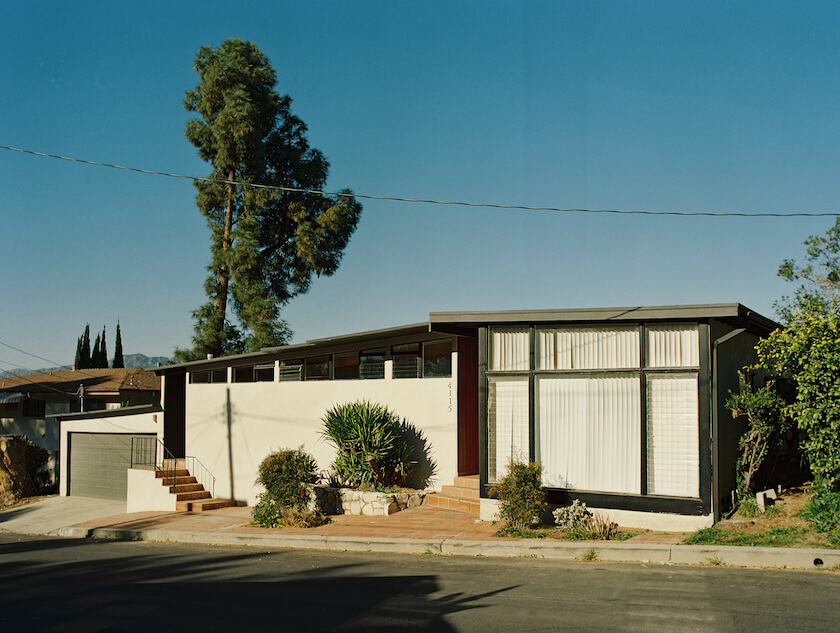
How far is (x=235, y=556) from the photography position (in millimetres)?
12266

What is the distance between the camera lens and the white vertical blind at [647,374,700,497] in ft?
37.6

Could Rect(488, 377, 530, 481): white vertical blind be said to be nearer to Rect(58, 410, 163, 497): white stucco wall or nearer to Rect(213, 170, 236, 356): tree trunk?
Rect(58, 410, 163, 497): white stucco wall

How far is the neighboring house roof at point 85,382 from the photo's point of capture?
27.9 meters

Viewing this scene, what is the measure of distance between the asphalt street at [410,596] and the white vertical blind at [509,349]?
359 cm

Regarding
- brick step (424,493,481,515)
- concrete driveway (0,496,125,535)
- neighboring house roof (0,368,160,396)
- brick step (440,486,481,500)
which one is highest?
neighboring house roof (0,368,160,396)

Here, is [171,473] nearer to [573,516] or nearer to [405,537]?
[405,537]

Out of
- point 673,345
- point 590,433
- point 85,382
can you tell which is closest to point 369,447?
point 590,433

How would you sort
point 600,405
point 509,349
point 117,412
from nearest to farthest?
point 600,405 < point 509,349 < point 117,412

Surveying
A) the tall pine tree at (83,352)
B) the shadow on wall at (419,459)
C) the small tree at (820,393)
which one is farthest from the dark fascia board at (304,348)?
the tall pine tree at (83,352)

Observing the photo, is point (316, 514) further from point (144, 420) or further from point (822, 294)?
point (822, 294)

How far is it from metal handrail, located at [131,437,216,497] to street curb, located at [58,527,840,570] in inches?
269

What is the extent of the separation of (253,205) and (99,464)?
473 inches

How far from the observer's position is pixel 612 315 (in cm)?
1198

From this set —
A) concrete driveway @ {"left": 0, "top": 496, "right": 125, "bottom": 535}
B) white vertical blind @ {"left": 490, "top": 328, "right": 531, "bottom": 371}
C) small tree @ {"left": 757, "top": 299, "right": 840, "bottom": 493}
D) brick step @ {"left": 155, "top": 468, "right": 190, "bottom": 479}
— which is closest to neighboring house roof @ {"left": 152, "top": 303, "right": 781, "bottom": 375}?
white vertical blind @ {"left": 490, "top": 328, "right": 531, "bottom": 371}
